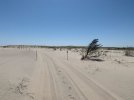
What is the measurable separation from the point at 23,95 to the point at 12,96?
495 mm

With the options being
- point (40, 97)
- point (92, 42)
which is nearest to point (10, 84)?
point (40, 97)

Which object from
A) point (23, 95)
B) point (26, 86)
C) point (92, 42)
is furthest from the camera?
point (92, 42)

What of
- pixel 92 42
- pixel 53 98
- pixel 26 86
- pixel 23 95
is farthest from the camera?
pixel 92 42

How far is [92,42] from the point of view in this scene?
105 ft

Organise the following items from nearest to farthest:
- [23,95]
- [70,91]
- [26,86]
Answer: [23,95]
[70,91]
[26,86]

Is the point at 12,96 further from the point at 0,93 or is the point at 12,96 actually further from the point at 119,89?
the point at 119,89

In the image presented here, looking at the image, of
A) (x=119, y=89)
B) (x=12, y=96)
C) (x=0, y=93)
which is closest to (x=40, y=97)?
(x=12, y=96)

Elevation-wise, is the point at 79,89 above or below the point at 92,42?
below

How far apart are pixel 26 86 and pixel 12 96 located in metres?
1.81

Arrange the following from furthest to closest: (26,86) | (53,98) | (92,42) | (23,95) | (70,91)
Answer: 1. (92,42)
2. (26,86)
3. (70,91)
4. (23,95)
5. (53,98)

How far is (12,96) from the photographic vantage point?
7.78 meters

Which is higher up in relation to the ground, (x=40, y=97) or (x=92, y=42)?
(x=92, y=42)

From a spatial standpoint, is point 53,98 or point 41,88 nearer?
point 53,98

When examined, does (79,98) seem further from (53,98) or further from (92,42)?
(92,42)
